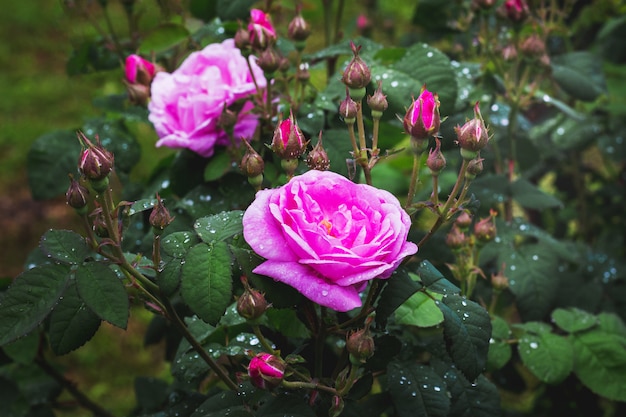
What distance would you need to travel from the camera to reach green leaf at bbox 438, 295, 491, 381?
0.86m

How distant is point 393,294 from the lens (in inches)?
33.1

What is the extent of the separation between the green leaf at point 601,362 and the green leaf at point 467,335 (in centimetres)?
48

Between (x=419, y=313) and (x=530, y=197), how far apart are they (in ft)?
1.92

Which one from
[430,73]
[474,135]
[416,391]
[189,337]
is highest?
[474,135]

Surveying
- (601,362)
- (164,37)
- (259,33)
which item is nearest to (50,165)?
(164,37)

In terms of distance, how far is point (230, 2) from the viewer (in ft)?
5.08

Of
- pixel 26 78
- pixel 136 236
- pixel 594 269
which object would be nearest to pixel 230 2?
pixel 136 236

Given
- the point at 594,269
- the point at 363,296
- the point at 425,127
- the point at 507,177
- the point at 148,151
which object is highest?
the point at 425,127

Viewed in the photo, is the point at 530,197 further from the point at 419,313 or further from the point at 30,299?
the point at 30,299

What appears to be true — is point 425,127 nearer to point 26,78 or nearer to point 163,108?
point 163,108

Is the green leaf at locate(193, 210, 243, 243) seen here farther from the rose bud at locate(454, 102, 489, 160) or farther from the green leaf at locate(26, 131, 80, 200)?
the green leaf at locate(26, 131, 80, 200)

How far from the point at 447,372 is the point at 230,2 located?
89cm

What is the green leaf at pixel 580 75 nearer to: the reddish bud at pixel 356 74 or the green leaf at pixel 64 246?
the reddish bud at pixel 356 74

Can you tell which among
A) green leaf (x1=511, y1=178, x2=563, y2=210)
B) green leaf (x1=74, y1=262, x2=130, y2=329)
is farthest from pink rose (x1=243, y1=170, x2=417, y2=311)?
green leaf (x1=511, y1=178, x2=563, y2=210)
